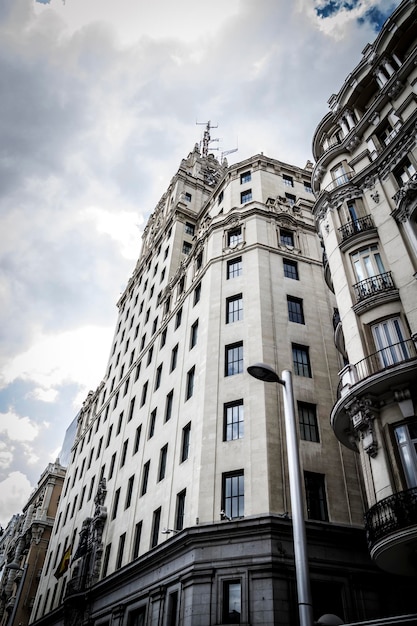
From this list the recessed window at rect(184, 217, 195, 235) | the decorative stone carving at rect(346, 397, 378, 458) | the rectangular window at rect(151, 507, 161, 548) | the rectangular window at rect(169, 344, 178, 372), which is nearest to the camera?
the decorative stone carving at rect(346, 397, 378, 458)

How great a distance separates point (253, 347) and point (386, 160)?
1222 centimetres

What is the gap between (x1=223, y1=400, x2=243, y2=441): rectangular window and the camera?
25.1 meters

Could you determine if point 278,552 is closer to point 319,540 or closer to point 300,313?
point 319,540

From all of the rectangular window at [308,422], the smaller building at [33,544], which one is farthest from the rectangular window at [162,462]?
the smaller building at [33,544]

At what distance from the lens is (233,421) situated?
25672 mm

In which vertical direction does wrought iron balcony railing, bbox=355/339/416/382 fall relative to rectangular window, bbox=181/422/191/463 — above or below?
below

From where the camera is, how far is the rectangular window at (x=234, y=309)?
30531 mm

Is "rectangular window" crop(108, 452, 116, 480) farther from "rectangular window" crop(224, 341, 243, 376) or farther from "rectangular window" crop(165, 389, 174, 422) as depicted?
"rectangular window" crop(224, 341, 243, 376)

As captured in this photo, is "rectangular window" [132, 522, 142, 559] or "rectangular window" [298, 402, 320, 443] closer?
"rectangular window" [298, 402, 320, 443]

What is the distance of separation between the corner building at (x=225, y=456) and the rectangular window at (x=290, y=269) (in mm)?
145

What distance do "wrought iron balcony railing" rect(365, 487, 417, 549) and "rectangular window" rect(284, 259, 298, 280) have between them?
19157mm

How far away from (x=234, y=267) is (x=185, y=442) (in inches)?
507

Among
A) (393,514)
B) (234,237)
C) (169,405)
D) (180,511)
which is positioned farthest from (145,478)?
(393,514)

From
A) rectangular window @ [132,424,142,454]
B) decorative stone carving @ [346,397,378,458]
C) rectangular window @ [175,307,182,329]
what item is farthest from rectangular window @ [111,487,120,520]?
decorative stone carving @ [346,397,378,458]
